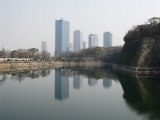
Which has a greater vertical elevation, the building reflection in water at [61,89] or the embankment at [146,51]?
the embankment at [146,51]

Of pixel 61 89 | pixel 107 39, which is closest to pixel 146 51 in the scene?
pixel 61 89

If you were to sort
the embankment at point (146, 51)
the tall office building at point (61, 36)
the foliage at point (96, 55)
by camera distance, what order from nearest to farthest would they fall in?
the embankment at point (146, 51) < the foliage at point (96, 55) < the tall office building at point (61, 36)

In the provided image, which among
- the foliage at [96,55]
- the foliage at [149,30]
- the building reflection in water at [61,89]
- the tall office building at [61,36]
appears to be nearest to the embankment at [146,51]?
the foliage at [149,30]

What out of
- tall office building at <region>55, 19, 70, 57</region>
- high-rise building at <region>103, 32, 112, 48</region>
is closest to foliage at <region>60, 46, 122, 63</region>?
high-rise building at <region>103, 32, 112, 48</region>

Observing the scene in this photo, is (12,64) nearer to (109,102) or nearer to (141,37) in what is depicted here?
(141,37)

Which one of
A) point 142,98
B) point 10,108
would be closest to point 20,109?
point 10,108

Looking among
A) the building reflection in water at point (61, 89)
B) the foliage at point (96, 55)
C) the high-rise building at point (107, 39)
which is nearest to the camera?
the building reflection in water at point (61, 89)

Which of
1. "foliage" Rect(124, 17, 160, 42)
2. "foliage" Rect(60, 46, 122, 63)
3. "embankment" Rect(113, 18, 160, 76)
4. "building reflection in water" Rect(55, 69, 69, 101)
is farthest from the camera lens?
"foliage" Rect(60, 46, 122, 63)

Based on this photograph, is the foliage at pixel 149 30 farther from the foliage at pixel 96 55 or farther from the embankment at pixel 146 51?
the foliage at pixel 96 55

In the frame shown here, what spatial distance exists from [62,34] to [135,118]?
171355mm

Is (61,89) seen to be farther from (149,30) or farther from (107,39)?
(107,39)

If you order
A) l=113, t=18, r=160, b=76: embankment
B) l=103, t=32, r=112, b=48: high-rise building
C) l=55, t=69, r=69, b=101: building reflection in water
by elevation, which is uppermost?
l=103, t=32, r=112, b=48: high-rise building

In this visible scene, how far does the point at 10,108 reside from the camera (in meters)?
14.7

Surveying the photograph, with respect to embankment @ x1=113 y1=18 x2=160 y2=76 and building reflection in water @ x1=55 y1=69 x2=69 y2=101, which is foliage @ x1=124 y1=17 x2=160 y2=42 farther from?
building reflection in water @ x1=55 y1=69 x2=69 y2=101
